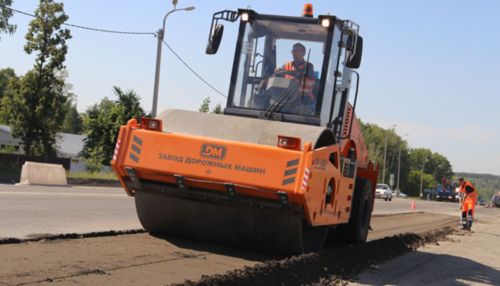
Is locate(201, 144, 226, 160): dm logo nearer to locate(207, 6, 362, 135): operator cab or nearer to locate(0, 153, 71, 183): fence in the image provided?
locate(207, 6, 362, 135): operator cab

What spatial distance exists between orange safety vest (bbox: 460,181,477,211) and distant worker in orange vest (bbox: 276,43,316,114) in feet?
40.6

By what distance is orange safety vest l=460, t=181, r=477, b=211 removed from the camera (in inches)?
759

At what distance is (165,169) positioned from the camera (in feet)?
24.2

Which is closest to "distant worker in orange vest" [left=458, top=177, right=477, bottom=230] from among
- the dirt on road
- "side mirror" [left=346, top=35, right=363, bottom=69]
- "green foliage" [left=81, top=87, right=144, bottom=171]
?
the dirt on road

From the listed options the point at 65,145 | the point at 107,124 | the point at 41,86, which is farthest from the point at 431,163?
the point at 41,86

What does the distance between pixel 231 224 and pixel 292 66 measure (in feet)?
7.81

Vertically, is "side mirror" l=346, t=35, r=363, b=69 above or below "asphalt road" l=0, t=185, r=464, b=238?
above

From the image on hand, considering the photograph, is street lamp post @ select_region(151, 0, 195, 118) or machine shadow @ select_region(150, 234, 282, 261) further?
street lamp post @ select_region(151, 0, 195, 118)

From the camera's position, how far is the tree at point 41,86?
33.9m

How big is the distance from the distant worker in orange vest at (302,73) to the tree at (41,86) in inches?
1100

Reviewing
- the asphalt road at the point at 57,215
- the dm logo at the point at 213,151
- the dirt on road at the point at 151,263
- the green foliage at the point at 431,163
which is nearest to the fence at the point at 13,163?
the asphalt road at the point at 57,215

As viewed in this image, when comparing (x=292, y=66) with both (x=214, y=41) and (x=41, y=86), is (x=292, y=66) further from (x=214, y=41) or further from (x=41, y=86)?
(x=41, y=86)

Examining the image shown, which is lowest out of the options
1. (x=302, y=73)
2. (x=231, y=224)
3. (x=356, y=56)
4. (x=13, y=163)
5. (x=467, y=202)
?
(x=13, y=163)

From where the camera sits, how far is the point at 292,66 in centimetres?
866
